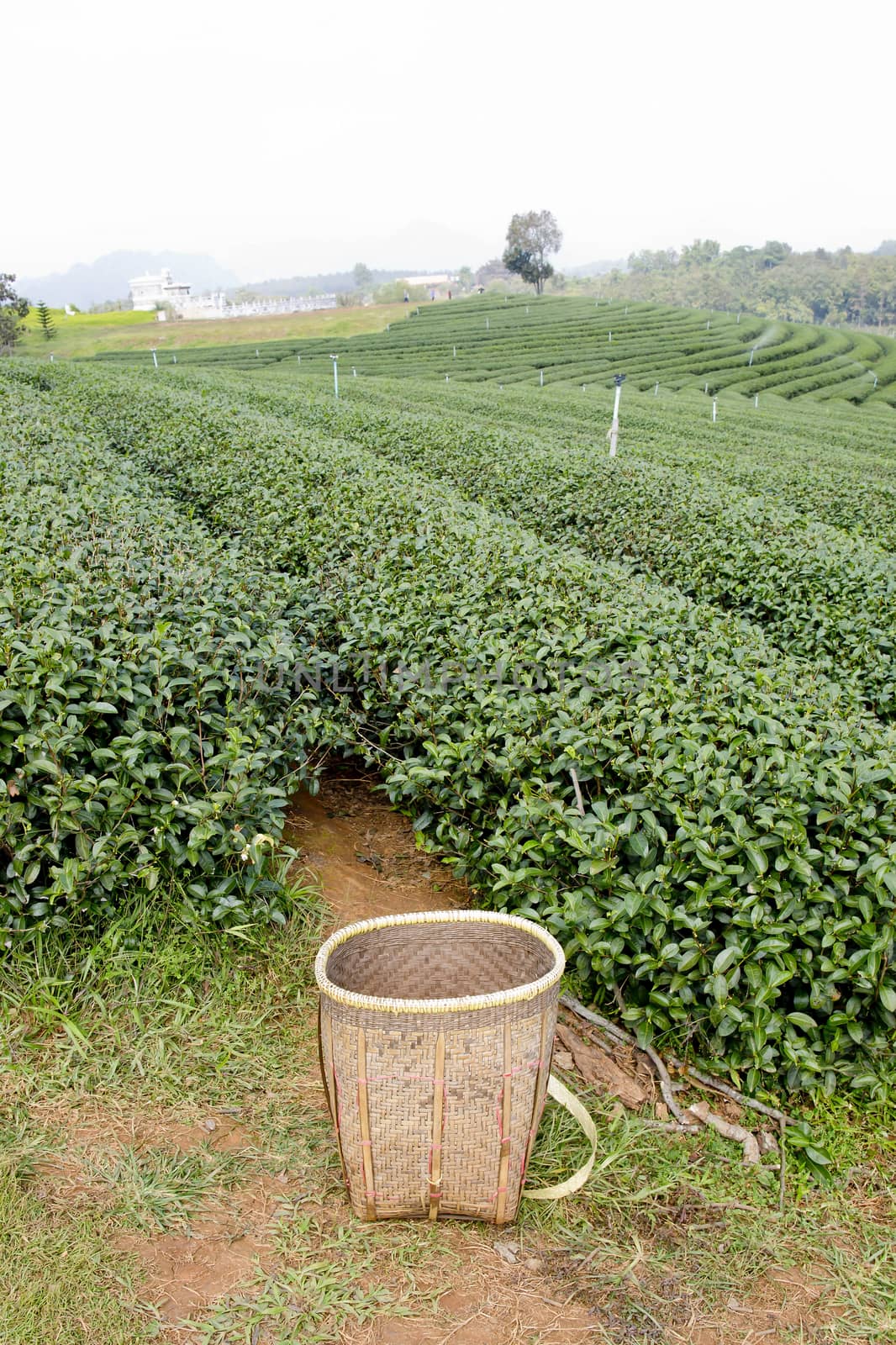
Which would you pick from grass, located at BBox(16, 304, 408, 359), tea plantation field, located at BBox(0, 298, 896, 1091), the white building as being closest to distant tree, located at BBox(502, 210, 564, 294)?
grass, located at BBox(16, 304, 408, 359)

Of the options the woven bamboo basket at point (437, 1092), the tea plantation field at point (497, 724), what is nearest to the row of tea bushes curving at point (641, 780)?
the tea plantation field at point (497, 724)

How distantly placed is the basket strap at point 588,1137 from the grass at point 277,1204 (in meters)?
0.04

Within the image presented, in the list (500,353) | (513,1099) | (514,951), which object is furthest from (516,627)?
(500,353)

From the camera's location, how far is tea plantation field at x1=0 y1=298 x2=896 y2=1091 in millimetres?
2506

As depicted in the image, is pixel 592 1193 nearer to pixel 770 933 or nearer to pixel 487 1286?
pixel 487 1286

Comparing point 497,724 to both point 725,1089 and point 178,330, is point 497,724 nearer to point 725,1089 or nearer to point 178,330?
point 725,1089

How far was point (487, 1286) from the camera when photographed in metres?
1.96

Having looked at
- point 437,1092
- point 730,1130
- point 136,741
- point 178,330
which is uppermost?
point 178,330

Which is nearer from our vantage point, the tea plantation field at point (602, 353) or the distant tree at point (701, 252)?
the tea plantation field at point (602, 353)

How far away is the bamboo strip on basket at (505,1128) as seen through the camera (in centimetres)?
197

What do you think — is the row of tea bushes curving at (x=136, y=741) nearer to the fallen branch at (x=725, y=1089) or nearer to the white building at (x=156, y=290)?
the fallen branch at (x=725, y=1089)

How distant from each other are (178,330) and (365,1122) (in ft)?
184

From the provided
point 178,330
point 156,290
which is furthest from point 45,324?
point 156,290

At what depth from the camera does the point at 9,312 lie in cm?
4038
